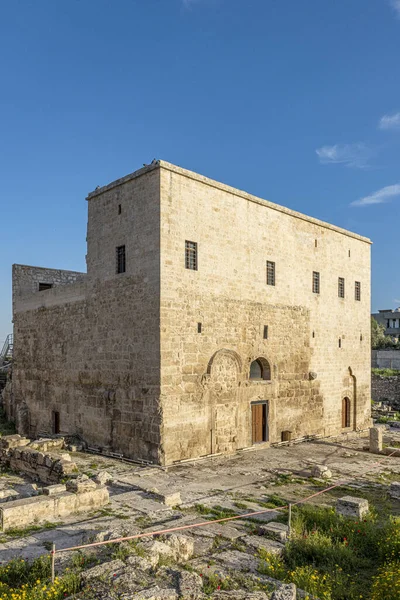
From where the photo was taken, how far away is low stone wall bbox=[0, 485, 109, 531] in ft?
28.7

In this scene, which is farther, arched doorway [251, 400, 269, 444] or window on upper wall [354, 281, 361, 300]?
window on upper wall [354, 281, 361, 300]

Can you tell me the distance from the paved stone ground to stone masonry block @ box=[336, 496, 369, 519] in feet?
→ 4.55

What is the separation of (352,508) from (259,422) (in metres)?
8.63

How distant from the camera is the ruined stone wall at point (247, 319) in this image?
49.7 ft

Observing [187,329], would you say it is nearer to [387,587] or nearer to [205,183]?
[205,183]

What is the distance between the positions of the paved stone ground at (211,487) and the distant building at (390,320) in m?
53.9

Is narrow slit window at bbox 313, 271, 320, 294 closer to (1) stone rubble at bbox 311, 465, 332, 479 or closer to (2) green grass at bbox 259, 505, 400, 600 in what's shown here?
(1) stone rubble at bbox 311, 465, 332, 479

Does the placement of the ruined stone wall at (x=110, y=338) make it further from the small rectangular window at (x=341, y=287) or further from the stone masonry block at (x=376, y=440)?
the small rectangular window at (x=341, y=287)

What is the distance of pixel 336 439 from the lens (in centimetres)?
2133

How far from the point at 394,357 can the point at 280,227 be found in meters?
27.1

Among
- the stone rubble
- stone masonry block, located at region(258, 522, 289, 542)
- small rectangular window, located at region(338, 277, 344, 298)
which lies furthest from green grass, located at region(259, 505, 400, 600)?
small rectangular window, located at region(338, 277, 344, 298)

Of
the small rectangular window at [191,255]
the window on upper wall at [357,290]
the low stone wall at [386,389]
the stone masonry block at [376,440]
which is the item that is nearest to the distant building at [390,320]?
the low stone wall at [386,389]

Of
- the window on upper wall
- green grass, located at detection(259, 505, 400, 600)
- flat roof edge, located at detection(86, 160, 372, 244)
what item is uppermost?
flat roof edge, located at detection(86, 160, 372, 244)

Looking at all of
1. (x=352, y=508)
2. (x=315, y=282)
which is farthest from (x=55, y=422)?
(x=352, y=508)
